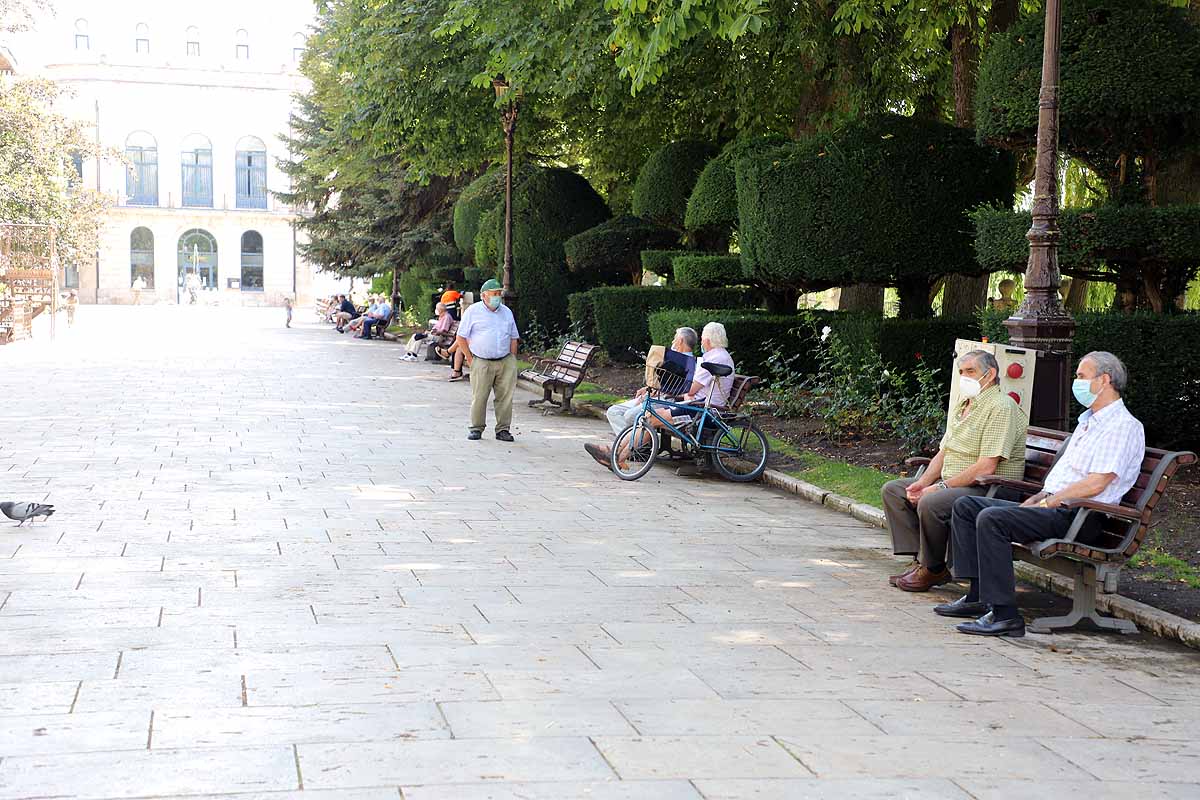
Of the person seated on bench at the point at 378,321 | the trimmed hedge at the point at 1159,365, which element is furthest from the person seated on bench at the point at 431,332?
the trimmed hedge at the point at 1159,365

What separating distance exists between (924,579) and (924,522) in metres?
0.36

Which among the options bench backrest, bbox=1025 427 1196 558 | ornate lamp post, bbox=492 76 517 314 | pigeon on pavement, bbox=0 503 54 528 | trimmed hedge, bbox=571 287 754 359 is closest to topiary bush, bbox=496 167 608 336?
ornate lamp post, bbox=492 76 517 314

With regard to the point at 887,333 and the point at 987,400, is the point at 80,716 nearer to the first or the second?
the point at 987,400

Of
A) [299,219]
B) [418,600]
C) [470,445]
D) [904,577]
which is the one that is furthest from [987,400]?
[299,219]

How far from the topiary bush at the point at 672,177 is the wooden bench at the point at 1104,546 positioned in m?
16.4

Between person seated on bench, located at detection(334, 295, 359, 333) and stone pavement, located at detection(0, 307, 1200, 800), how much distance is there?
110 feet

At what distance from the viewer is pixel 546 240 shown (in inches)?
1113

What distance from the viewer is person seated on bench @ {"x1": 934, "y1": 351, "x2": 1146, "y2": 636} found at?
6.65 meters

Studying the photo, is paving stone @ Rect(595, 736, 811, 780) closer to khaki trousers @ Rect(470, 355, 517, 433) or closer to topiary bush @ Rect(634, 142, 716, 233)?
khaki trousers @ Rect(470, 355, 517, 433)

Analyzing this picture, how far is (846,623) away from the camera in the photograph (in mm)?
6781

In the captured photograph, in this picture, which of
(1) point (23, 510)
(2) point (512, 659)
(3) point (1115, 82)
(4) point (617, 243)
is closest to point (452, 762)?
(2) point (512, 659)

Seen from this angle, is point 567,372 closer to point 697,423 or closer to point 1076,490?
point 697,423

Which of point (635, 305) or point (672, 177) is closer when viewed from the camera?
point (635, 305)

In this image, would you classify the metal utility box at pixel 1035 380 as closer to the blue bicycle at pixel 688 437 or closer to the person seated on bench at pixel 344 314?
the blue bicycle at pixel 688 437
